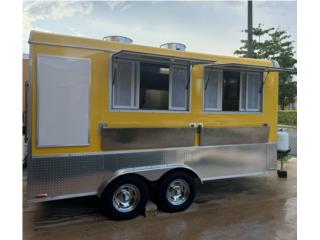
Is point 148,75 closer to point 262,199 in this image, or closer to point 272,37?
point 262,199

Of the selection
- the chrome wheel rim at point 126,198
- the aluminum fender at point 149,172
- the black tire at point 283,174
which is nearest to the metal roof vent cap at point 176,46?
the aluminum fender at point 149,172

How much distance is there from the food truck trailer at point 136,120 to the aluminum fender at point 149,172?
0.05 feet

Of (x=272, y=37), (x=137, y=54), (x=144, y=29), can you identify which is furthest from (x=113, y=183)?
(x=272, y=37)

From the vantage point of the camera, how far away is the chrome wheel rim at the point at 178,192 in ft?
15.4

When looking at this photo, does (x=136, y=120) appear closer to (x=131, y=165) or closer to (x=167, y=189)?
(x=131, y=165)

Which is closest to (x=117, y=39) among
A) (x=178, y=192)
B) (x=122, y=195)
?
(x=122, y=195)

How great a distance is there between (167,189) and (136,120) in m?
1.22

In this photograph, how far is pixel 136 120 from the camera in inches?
175

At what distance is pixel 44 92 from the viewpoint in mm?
3855

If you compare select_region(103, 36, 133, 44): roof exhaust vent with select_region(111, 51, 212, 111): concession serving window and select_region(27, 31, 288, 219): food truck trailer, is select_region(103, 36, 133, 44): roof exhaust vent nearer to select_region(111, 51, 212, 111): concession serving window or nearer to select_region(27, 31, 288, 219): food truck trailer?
select_region(27, 31, 288, 219): food truck trailer

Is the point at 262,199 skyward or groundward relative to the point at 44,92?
groundward

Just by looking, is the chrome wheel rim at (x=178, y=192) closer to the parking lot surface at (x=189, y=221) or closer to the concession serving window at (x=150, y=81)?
the parking lot surface at (x=189, y=221)

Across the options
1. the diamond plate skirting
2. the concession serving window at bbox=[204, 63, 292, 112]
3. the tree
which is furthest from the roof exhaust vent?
the tree

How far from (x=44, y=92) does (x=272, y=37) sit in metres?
21.2
